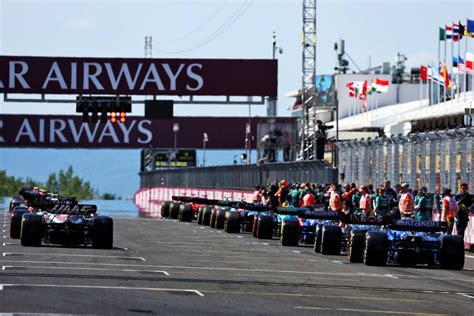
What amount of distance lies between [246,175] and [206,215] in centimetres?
1868

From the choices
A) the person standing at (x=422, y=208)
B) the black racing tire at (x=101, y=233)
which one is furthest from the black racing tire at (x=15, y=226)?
the person standing at (x=422, y=208)

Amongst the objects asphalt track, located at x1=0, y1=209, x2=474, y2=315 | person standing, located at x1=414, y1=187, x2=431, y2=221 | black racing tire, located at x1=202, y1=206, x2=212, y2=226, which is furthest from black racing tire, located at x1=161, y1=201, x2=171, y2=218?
asphalt track, located at x1=0, y1=209, x2=474, y2=315

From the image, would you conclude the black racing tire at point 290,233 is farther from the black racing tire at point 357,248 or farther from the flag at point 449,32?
the flag at point 449,32

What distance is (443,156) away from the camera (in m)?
40.2

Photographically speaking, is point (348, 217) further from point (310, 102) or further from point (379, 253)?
point (310, 102)

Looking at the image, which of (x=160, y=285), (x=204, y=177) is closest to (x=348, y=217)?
(x=160, y=285)

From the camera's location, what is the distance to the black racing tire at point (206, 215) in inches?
1999

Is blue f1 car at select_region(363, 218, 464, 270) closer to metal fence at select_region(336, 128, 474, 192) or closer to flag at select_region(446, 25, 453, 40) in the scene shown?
metal fence at select_region(336, 128, 474, 192)

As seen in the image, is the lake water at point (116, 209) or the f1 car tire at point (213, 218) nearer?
the f1 car tire at point (213, 218)

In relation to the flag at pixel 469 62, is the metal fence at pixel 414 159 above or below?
below

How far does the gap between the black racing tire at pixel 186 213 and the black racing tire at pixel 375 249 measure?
28210 mm

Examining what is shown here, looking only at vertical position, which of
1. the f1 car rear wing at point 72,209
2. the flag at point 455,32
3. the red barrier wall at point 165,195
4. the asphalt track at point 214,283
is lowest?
the asphalt track at point 214,283

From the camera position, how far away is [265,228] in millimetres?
40344

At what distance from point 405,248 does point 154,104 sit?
39.2 meters
